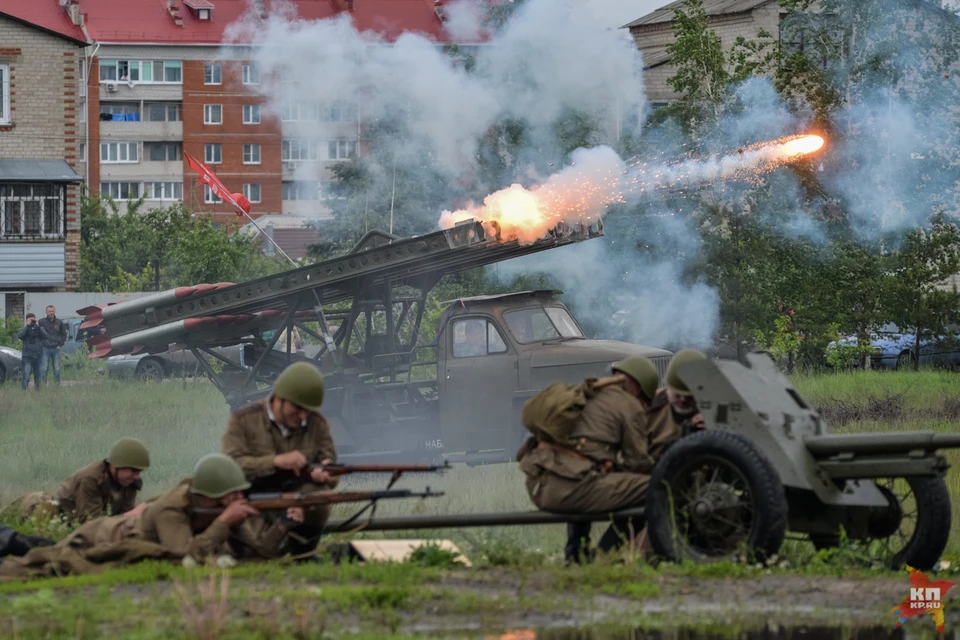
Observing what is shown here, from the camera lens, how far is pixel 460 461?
53.1ft

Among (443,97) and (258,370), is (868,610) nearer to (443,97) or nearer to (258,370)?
(258,370)

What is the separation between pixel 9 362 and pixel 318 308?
18998mm

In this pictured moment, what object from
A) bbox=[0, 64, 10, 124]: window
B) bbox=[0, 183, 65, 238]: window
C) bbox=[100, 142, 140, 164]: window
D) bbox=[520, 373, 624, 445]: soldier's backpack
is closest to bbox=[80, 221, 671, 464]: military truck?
bbox=[520, 373, 624, 445]: soldier's backpack

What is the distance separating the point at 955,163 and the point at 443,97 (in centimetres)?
872

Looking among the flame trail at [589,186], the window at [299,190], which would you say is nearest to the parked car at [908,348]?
the flame trail at [589,186]

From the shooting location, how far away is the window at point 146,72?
7788cm

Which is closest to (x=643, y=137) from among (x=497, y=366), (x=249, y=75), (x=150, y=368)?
(x=497, y=366)

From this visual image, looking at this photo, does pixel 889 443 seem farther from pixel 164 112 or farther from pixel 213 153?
pixel 164 112

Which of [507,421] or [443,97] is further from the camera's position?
[443,97]

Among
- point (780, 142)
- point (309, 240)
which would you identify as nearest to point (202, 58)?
point (309, 240)

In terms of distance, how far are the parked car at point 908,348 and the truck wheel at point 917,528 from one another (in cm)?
1759

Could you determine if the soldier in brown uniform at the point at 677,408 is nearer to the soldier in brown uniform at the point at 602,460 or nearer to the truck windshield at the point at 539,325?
the soldier in brown uniform at the point at 602,460

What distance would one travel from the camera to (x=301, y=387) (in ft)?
32.7

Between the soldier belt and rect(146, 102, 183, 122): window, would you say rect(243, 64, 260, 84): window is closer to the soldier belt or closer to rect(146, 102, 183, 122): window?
rect(146, 102, 183, 122): window
